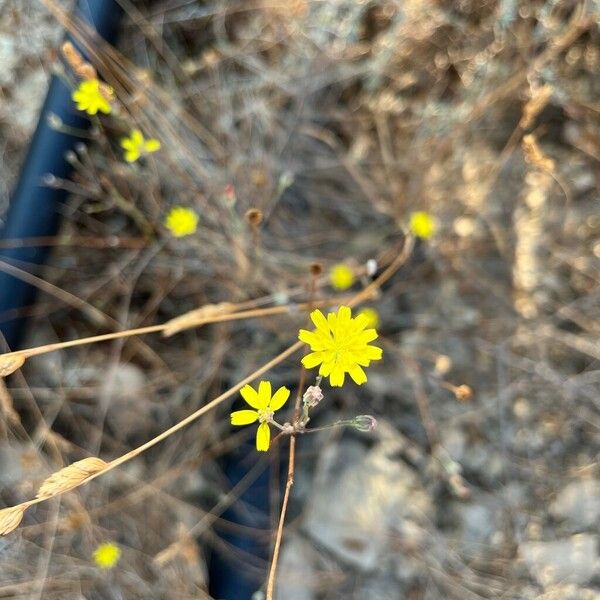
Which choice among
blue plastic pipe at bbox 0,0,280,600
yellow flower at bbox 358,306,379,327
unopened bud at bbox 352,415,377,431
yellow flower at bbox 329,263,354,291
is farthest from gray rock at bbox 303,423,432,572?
unopened bud at bbox 352,415,377,431

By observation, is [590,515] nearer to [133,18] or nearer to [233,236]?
[233,236]

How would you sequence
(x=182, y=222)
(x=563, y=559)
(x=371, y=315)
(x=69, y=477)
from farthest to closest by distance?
1. (x=563, y=559)
2. (x=371, y=315)
3. (x=182, y=222)
4. (x=69, y=477)

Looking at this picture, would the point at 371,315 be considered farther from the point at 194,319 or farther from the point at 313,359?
the point at 313,359

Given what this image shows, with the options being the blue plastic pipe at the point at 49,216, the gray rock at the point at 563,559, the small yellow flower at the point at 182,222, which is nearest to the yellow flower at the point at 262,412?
the small yellow flower at the point at 182,222

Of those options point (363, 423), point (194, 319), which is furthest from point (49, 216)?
point (363, 423)

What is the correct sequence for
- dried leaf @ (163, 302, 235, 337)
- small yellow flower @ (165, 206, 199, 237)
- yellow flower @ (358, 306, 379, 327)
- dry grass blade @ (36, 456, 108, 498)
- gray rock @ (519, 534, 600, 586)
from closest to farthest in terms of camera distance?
dry grass blade @ (36, 456, 108, 498) → dried leaf @ (163, 302, 235, 337) → small yellow flower @ (165, 206, 199, 237) → yellow flower @ (358, 306, 379, 327) → gray rock @ (519, 534, 600, 586)

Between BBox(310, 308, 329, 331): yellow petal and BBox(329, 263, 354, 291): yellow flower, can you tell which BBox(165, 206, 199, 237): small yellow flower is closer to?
BBox(329, 263, 354, 291): yellow flower
